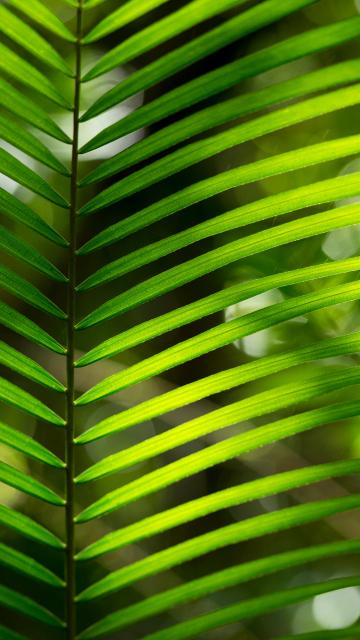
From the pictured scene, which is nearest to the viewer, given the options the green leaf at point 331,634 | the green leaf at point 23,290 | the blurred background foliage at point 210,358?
the green leaf at point 331,634

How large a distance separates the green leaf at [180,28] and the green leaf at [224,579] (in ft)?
1.89

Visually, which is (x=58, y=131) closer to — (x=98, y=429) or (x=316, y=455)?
(x=98, y=429)

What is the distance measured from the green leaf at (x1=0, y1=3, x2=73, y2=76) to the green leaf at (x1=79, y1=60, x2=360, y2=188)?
14 cm

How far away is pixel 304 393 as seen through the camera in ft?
2.98

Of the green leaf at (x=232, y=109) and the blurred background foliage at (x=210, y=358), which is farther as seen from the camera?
the blurred background foliage at (x=210, y=358)

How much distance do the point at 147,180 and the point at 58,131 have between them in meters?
0.14

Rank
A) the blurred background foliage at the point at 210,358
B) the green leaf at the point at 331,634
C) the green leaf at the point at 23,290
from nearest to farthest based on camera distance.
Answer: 1. the green leaf at the point at 331,634
2. the green leaf at the point at 23,290
3. the blurred background foliage at the point at 210,358

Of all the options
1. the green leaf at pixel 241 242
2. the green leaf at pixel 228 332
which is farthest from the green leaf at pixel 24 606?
the green leaf at pixel 241 242

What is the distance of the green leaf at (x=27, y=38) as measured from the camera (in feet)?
3.17

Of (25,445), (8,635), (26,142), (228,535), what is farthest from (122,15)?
(8,635)

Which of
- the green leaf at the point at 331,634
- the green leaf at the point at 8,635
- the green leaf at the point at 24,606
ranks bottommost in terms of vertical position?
the green leaf at the point at 8,635

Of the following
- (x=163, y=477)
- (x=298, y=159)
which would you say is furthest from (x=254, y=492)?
(x=298, y=159)

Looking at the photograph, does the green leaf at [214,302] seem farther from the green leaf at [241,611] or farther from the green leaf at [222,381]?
the green leaf at [241,611]

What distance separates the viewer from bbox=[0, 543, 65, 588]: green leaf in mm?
915
